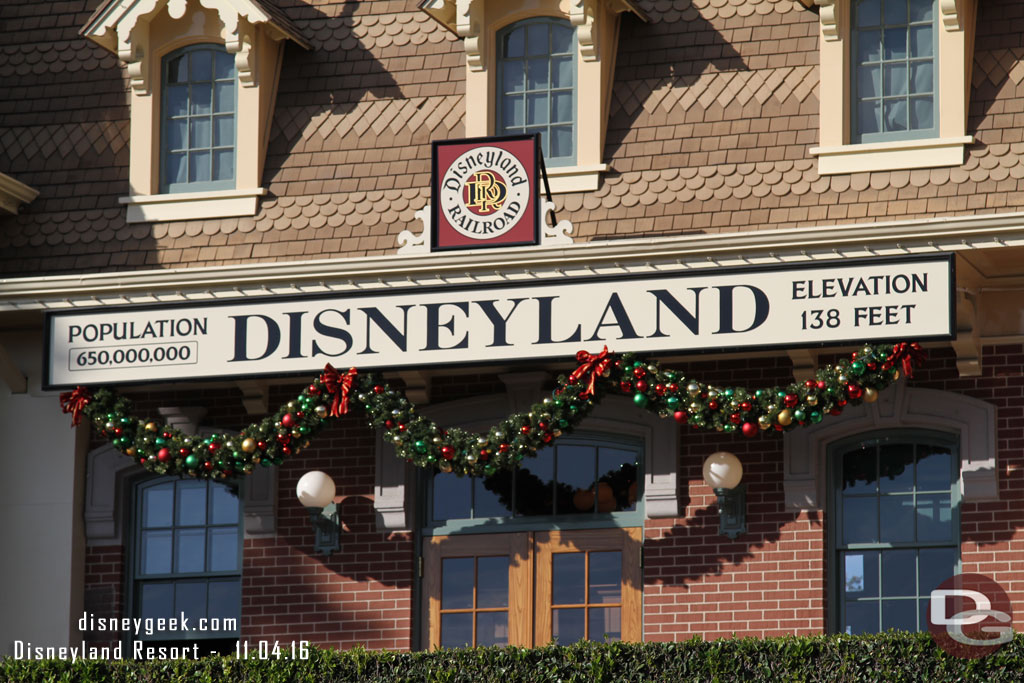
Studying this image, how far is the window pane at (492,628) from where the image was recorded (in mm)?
15844

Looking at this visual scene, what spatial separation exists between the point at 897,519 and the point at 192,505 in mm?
5827

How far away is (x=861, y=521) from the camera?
15391 mm

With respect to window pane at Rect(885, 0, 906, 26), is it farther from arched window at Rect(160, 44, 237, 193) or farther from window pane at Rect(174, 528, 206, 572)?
window pane at Rect(174, 528, 206, 572)

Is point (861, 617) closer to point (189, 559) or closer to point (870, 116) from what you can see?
point (870, 116)

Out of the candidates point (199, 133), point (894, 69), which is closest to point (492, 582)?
point (199, 133)


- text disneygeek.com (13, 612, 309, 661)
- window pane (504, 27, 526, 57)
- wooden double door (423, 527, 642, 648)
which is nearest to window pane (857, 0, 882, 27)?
window pane (504, 27, 526, 57)

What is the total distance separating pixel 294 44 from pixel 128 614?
5072mm

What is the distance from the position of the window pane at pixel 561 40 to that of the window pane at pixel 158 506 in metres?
4.88

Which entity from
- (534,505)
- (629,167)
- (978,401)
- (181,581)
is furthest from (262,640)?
(978,401)

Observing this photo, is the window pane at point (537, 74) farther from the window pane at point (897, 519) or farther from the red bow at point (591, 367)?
the window pane at point (897, 519)

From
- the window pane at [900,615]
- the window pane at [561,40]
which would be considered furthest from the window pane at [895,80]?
the window pane at [900,615]

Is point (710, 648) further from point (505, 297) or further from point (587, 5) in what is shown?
point (587, 5)

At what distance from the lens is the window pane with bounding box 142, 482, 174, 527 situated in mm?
16797

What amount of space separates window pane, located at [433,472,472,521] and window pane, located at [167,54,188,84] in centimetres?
421
